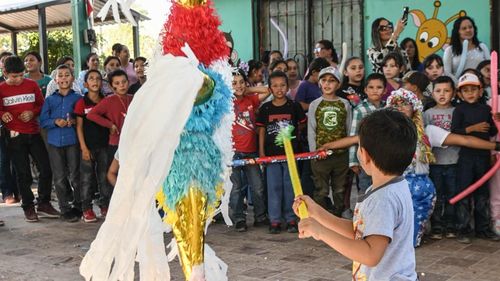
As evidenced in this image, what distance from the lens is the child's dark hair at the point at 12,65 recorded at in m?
5.41

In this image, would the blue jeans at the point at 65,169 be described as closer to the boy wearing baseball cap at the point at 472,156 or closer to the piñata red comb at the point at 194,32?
the boy wearing baseball cap at the point at 472,156

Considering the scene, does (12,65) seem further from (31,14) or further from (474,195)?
(31,14)

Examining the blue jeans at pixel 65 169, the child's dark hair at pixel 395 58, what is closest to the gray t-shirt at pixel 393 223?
the child's dark hair at pixel 395 58

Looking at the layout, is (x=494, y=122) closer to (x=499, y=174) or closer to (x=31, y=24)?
(x=499, y=174)

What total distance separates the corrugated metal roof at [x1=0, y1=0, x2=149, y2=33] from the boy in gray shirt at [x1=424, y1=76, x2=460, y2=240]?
198 inches

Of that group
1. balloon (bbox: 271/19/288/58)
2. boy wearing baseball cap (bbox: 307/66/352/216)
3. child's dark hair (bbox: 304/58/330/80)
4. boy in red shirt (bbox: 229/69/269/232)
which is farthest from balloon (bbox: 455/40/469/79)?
balloon (bbox: 271/19/288/58)

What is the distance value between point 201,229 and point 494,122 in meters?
2.73

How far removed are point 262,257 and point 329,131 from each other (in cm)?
116

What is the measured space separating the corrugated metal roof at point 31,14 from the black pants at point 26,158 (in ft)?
9.60

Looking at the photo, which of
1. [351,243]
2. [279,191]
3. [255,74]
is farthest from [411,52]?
[351,243]

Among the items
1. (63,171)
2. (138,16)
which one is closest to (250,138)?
(63,171)

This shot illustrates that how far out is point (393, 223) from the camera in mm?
1807

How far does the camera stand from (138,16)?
8.73 m

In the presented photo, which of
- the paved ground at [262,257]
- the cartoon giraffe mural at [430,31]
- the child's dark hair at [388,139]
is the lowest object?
the paved ground at [262,257]
